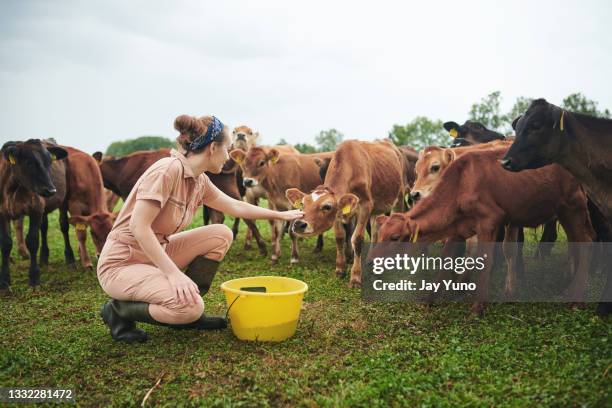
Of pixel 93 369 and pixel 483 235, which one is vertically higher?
pixel 483 235

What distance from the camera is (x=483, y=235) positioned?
5199 mm

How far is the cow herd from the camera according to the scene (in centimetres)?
495

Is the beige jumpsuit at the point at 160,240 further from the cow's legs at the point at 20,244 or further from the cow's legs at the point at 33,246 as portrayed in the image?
the cow's legs at the point at 20,244

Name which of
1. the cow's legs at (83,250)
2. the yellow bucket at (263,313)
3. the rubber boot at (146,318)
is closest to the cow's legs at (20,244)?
the cow's legs at (83,250)

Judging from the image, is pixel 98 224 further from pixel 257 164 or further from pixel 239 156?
pixel 239 156

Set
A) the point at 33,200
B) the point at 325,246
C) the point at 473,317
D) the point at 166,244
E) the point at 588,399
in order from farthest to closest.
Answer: the point at 325,246
the point at 33,200
the point at 473,317
the point at 166,244
the point at 588,399

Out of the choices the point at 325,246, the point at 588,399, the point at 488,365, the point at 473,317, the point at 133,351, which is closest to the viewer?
the point at 588,399

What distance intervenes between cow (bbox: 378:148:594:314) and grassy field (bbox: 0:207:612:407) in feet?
2.53

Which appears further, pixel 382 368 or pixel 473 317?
pixel 473 317

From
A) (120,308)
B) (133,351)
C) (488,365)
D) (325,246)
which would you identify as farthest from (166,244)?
(325,246)

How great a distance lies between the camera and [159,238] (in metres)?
4.18

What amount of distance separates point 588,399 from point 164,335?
11.0ft

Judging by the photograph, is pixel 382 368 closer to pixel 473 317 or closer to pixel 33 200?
pixel 473 317

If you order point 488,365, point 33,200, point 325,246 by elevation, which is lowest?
point 325,246
